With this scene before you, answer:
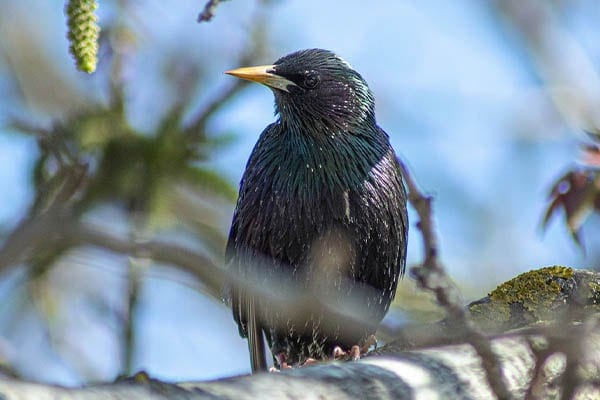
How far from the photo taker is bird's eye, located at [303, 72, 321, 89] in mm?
5516

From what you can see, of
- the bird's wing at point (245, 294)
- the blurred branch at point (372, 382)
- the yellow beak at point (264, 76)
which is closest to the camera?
the blurred branch at point (372, 382)

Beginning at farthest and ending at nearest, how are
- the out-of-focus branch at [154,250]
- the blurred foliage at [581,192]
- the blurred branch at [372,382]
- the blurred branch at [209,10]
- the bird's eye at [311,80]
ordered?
1. the bird's eye at [311,80]
2. the blurred foliage at [581,192]
3. the blurred branch at [209,10]
4. the blurred branch at [372,382]
5. the out-of-focus branch at [154,250]

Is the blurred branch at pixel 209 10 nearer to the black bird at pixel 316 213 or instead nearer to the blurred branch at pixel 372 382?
the blurred branch at pixel 372 382

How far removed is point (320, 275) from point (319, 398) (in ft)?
9.40

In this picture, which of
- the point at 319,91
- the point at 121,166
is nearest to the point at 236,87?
the point at 121,166

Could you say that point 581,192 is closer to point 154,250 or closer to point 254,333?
point 254,333

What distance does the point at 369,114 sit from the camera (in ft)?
18.2

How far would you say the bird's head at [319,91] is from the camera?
5379mm

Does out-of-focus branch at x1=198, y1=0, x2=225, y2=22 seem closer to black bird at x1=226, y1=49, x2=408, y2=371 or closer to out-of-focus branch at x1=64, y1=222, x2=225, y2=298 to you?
out-of-focus branch at x1=64, y1=222, x2=225, y2=298

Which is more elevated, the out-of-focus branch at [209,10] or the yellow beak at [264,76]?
the yellow beak at [264,76]

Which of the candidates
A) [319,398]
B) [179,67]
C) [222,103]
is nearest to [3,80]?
[179,67]

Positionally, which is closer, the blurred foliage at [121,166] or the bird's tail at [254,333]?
the blurred foliage at [121,166]

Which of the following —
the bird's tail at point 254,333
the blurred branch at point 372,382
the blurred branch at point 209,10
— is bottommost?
the blurred branch at point 372,382

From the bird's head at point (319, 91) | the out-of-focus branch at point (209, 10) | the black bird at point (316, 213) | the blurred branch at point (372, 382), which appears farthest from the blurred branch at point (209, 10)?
the bird's head at point (319, 91)
